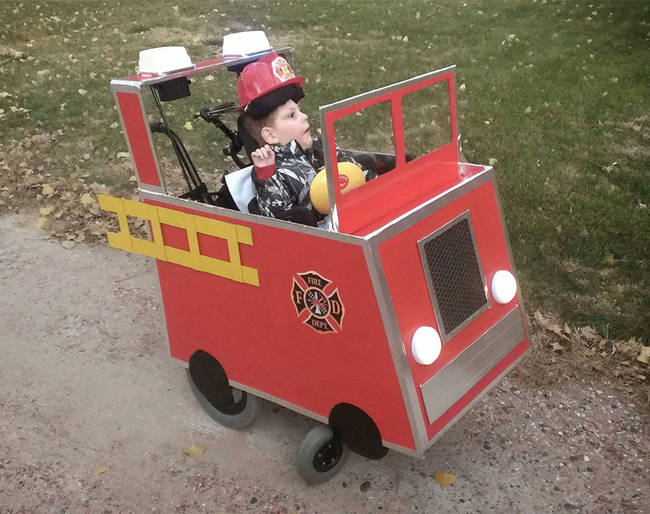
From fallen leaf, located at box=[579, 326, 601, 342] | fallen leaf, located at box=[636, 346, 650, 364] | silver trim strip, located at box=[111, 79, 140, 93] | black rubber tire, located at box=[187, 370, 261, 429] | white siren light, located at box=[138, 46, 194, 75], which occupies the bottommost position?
fallen leaf, located at box=[636, 346, 650, 364]

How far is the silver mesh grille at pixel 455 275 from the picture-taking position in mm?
2463

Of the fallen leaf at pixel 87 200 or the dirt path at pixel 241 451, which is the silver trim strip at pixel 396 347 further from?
the fallen leaf at pixel 87 200

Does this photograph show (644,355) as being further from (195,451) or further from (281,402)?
(195,451)

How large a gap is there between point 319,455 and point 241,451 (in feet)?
1.53

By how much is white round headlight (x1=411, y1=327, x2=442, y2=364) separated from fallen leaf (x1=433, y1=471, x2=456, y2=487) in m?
0.72

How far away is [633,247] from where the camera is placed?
420 centimetres

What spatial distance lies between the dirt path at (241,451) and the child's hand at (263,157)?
47.1 inches

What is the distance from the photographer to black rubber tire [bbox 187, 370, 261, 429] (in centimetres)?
303

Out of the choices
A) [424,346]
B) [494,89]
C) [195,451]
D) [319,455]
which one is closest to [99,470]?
[195,451]

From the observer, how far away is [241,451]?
9.87ft

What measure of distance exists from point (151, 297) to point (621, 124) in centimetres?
440

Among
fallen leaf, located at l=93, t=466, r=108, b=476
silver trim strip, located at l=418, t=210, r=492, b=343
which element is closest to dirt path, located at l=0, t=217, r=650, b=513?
fallen leaf, located at l=93, t=466, r=108, b=476

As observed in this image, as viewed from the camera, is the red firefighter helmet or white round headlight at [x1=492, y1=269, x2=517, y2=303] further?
the red firefighter helmet

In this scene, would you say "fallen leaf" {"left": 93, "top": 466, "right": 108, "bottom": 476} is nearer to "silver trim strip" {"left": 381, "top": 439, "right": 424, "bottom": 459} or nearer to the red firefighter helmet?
"silver trim strip" {"left": 381, "top": 439, "right": 424, "bottom": 459}
